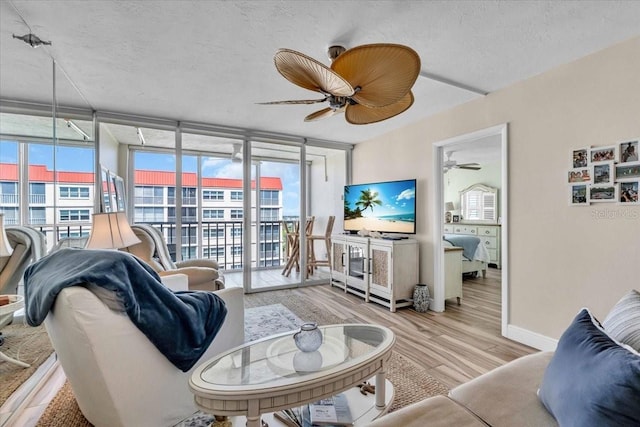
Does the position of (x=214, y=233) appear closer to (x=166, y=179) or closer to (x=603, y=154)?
(x=166, y=179)

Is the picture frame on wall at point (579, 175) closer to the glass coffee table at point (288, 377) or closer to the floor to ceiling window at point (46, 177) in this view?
the glass coffee table at point (288, 377)

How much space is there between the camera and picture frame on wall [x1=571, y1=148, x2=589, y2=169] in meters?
2.33

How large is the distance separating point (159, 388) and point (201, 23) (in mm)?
2127

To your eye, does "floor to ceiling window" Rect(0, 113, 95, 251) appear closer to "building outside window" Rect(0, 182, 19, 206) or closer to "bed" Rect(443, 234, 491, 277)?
"building outside window" Rect(0, 182, 19, 206)

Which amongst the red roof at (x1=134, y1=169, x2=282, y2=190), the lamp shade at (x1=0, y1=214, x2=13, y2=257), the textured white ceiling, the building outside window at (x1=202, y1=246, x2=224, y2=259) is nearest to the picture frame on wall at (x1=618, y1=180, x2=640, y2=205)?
the textured white ceiling

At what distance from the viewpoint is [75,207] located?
304 cm

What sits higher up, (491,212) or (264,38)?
(264,38)

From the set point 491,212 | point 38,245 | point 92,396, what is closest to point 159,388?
point 92,396

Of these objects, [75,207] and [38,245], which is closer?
[38,245]

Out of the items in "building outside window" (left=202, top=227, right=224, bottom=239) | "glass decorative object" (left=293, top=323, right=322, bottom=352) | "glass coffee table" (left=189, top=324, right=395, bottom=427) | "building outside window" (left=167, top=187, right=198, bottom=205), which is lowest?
"glass coffee table" (left=189, top=324, right=395, bottom=427)

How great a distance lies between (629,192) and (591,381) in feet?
6.53

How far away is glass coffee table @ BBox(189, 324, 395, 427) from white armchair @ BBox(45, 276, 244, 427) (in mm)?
295

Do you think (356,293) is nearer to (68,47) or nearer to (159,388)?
(159,388)

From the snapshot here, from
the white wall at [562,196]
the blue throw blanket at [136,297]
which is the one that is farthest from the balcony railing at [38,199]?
the white wall at [562,196]
